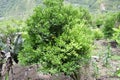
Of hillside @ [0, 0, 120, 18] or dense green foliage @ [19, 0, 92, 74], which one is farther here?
hillside @ [0, 0, 120, 18]

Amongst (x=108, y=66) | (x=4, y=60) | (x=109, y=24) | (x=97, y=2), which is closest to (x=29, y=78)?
(x=4, y=60)

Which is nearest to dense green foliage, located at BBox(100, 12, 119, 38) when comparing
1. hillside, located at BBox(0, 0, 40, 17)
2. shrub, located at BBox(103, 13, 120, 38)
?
shrub, located at BBox(103, 13, 120, 38)

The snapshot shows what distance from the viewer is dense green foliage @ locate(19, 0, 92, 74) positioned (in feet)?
33.9

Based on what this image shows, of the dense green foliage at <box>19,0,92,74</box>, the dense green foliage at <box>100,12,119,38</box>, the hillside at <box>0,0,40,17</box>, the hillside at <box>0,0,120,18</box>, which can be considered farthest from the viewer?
the hillside at <box>0,0,40,17</box>

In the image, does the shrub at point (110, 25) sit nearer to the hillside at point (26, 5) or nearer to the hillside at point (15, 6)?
the hillside at point (26, 5)

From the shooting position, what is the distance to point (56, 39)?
1056 centimetres

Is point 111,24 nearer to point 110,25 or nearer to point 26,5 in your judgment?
point 110,25

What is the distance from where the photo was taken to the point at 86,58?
11.0 meters

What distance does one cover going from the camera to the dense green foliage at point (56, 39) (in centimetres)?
1032

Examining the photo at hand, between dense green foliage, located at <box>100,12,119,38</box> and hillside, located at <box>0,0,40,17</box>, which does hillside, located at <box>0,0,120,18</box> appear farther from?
dense green foliage, located at <box>100,12,119,38</box>

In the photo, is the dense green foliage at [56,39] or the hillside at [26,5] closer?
the dense green foliage at [56,39]

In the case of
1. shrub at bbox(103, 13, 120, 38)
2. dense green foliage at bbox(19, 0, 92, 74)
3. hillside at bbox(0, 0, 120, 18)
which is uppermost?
dense green foliage at bbox(19, 0, 92, 74)

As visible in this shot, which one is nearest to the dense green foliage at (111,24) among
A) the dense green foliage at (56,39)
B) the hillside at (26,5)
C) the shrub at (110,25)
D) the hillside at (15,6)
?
the shrub at (110,25)

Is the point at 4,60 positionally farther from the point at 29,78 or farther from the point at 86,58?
the point at 86,58
